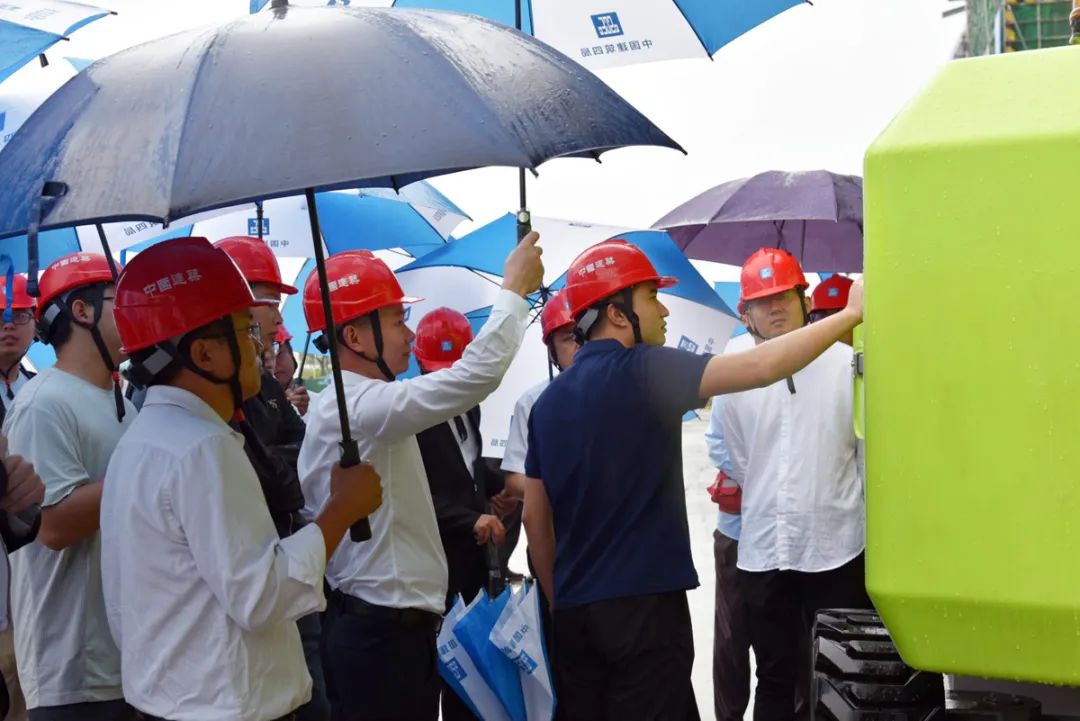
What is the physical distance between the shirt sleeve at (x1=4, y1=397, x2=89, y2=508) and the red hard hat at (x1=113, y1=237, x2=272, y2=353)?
68 centimetres

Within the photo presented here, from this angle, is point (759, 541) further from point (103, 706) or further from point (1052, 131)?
point (1052, 131)

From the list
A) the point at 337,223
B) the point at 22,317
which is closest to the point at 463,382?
the point at 22,317

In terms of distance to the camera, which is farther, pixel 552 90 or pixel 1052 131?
pixel 552 90

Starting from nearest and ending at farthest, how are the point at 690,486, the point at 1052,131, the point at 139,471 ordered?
the point at 1052,131, the point at 139,471, the point at 690,486

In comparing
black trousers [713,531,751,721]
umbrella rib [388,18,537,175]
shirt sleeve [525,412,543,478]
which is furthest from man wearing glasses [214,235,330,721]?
black trousers [713,531,751,721]

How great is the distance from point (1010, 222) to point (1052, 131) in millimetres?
164

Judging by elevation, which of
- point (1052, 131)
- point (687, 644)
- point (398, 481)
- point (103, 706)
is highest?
point (1052, 131)

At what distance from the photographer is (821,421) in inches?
205

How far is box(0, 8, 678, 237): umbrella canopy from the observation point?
2.41 metres

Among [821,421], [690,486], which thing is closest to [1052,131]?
[821,421]

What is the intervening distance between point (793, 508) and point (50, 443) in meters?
3.04

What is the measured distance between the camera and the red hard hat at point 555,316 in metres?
6.09

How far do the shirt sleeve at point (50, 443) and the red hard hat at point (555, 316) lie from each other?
118 inches

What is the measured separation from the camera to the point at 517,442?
19.7 feet
